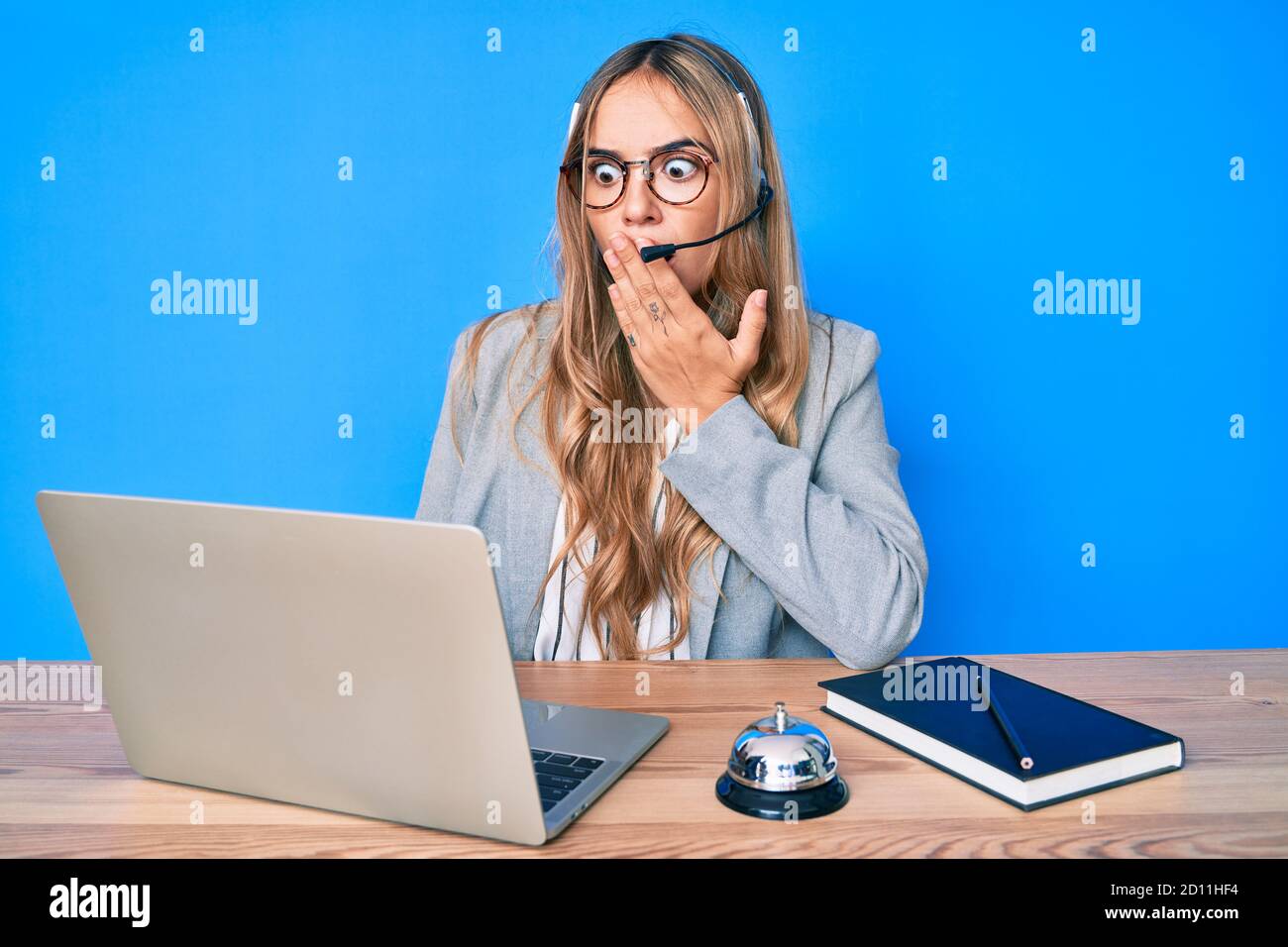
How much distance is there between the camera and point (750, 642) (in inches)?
58.5

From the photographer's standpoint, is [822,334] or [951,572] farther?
[951,572]

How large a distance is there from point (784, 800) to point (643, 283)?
0.87 metres

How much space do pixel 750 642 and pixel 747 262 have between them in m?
0.65

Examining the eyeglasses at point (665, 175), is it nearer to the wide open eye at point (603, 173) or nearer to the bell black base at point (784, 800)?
the wide open eye at point (603, 173)

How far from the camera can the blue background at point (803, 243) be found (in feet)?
6.81

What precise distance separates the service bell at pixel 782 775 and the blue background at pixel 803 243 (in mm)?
1478

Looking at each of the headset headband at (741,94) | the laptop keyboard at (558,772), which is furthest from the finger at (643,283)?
the laptop keyboard at (558,772)

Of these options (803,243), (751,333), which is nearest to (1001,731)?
(751,333)

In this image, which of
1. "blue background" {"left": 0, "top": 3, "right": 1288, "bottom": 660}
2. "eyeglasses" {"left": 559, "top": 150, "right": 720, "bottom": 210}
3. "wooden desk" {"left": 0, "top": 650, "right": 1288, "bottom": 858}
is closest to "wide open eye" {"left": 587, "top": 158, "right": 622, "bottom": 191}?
"eyeglasses" {"left": 559, "top": 150, "right": 720, "bottom": 210}
